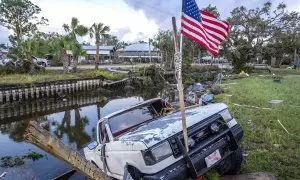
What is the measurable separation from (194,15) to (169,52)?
40442 mm

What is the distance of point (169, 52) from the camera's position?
45.8m

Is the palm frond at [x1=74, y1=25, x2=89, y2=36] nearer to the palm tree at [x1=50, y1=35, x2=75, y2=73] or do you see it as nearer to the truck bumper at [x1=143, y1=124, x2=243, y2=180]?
the palm tree at [x1=50, y1=35, x2=75, y2=73]

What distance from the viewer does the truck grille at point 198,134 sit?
15.8ft

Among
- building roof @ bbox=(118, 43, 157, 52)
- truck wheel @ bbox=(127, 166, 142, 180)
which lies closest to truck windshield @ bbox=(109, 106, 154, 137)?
truck wheel @ bbox=(127, 166, 142, 180)

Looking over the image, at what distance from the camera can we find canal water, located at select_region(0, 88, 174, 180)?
31.5ft

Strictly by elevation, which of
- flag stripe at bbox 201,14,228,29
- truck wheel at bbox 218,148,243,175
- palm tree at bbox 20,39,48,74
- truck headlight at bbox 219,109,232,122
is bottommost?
truck wheel at bbox 218,148,243,175

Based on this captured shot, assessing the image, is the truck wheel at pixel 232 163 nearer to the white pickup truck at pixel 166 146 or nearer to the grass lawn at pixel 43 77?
the white pickup truck at pixel 166 146

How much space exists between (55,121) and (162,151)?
14395 millimetres

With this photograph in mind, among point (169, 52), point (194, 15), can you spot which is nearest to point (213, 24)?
point (194, 15)

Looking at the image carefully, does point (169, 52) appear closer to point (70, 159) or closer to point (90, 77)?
point (90, 77)

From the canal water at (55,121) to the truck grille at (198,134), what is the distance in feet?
14.4

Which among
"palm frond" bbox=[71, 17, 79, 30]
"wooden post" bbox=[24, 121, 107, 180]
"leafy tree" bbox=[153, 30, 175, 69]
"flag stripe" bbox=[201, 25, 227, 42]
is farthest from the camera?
"leafy tree" bbox=[153, 30, 175, 69]

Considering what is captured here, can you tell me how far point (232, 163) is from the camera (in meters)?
6.00

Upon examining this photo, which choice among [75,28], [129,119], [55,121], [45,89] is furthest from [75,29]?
[129,119]
